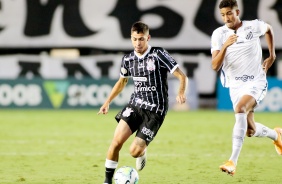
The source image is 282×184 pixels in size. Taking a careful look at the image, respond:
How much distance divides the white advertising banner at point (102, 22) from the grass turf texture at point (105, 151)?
175 inches

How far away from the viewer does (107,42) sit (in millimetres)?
22141

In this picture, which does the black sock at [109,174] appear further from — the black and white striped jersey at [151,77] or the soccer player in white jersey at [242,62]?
the soccer player in white jersey at [242,62]

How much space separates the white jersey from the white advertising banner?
13.3 meters

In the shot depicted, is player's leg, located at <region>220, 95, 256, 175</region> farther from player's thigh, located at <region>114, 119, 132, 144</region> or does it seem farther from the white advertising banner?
the white advertising banner

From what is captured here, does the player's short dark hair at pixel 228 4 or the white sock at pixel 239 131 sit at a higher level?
the player's short dark hair at pixel 228 4

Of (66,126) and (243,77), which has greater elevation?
(243,77)

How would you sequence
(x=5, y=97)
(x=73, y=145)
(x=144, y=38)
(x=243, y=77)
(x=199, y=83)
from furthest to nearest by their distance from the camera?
(x=199, y=83)
(x=5, y=97)
(x=73, y=145)
(x=243, y=77)
(x=144, y=38)

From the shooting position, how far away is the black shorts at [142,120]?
7.78 metres

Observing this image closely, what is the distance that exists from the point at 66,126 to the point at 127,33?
712 cm

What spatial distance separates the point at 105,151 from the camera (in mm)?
11203

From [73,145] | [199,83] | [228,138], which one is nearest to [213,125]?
[228,138]

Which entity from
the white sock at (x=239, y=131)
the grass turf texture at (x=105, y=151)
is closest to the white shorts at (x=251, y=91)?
the white sock at (x=239, y=131)

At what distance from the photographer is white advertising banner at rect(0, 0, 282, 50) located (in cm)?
2205

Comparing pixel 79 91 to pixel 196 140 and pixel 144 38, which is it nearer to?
pixel 196 140
